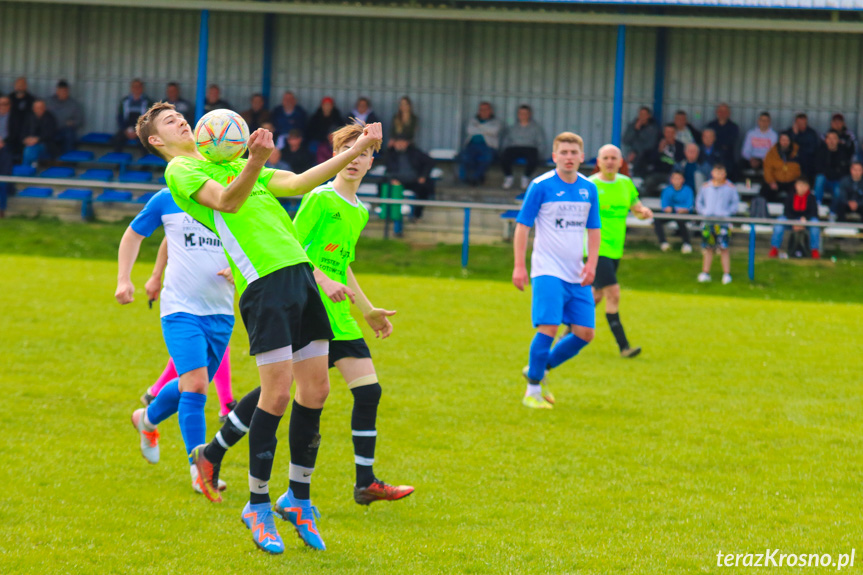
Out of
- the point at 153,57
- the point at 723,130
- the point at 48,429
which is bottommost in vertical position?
the point at 48,429

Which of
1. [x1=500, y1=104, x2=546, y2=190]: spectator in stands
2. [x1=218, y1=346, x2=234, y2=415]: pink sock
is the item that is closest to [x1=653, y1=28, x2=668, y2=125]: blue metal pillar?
[x1=500, y1=104, x2=546, y2=190]: spectator in stands

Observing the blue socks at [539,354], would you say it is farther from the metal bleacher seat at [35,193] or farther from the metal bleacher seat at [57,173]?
the metal bleacher seat at [57,173]

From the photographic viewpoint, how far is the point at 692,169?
1777 centimetres

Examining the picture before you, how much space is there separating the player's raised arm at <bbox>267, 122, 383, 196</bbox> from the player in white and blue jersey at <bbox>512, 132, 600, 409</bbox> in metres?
3.28

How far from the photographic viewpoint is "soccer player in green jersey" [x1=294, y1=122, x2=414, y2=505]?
16.6ft

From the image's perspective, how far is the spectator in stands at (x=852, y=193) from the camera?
1692 centimetres

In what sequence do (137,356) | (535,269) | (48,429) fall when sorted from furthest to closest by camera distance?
(137,356) < (535,269) < (48,429)

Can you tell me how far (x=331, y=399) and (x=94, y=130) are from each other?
56.9ft

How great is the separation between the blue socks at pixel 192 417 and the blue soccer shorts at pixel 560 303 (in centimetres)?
300

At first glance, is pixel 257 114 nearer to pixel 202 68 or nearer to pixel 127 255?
pixel 202 68

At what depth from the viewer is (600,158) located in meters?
9.58

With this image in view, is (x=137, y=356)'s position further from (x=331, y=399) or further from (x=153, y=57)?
(x=153, y=57)

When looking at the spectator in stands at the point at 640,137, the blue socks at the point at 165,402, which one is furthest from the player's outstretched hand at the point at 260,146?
the spectator in stands at the point at 640,137

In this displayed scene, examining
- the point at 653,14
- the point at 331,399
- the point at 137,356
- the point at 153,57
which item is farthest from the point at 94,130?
the point at 331,399
